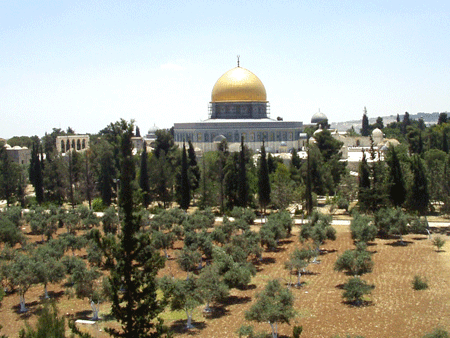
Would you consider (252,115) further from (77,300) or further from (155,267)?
(155,267)

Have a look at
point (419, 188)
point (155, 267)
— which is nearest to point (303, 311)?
point (155, 267)

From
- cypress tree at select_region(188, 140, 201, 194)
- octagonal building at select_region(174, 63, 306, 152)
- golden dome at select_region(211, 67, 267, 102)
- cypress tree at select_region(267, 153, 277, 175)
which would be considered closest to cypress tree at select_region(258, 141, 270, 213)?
cypress tree at select_region(188, 140, 201, 194)

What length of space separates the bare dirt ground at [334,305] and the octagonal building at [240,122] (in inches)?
1271

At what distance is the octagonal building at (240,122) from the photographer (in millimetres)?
55844

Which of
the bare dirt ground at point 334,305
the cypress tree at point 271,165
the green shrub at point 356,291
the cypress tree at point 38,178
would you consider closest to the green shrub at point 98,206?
the cypress tree at point 38,178

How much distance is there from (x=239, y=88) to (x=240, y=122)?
14.2 feet

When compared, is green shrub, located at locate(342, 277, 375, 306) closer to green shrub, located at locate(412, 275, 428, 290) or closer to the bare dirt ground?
the bare dirt ground

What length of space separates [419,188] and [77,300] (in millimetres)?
19193

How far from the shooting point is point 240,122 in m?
55.7

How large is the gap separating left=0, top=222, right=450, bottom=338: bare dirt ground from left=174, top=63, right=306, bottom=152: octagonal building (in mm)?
32288

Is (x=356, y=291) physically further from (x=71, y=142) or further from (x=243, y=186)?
(x=71, y=142)

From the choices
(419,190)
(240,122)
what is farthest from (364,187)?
(240,122)

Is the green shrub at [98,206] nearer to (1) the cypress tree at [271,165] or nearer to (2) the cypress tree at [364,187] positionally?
(1) the cypress tree at [271,165]

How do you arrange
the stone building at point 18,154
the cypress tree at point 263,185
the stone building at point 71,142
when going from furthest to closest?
the stone building at point 71,142, the stone building at point 18,154, the cypress tree at point 263,185
